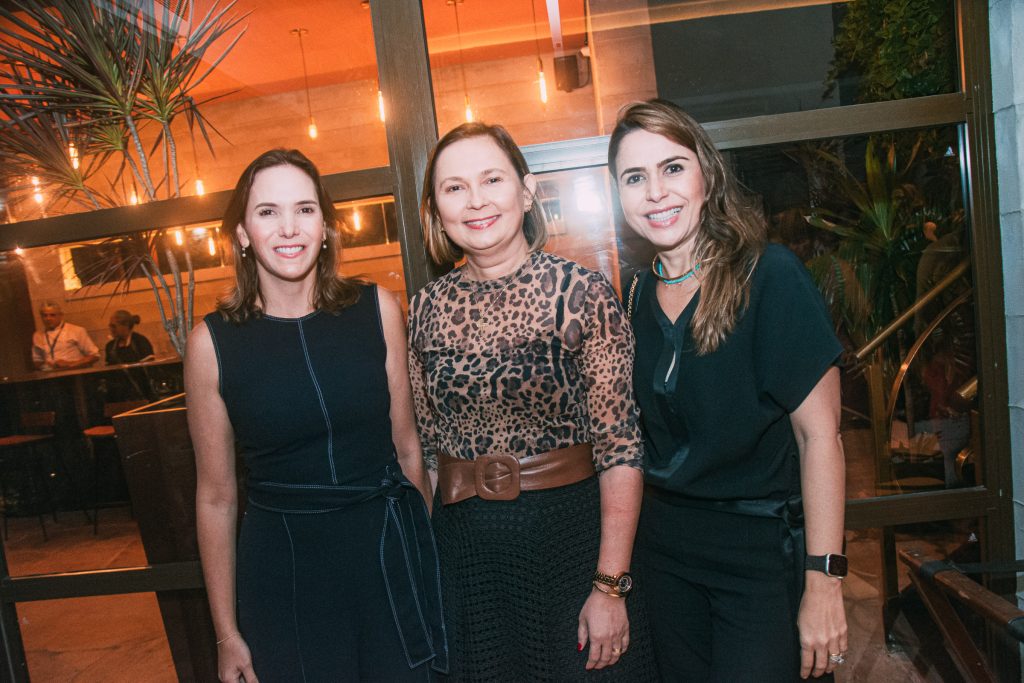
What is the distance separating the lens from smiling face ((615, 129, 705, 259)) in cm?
146

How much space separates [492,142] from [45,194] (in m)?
1.53

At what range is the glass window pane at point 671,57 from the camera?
1930 mm

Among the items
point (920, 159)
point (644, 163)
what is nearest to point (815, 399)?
point (644, 163)

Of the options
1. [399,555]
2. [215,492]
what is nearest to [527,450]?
[399,555]

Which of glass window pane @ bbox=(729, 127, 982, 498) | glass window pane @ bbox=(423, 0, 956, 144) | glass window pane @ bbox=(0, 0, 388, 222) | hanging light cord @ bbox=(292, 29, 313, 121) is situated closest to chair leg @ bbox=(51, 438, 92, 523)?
glass window pane @ bbox=(0, 0, 388, 222)

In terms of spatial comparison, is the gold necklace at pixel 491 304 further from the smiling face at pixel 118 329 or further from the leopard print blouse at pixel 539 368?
the smiling face at pixel 118 329

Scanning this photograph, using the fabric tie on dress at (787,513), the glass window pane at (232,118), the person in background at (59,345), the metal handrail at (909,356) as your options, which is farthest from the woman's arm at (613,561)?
the person in background at (59,345)

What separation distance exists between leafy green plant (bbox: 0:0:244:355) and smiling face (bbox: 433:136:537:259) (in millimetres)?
946

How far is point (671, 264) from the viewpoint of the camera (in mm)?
1529

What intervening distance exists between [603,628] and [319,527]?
670 mm

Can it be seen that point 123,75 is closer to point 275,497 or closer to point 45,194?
point 45,194

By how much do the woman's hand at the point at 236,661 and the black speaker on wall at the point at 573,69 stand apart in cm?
169

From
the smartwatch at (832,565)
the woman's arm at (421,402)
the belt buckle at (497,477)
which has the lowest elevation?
the smartwatch at (832,565)

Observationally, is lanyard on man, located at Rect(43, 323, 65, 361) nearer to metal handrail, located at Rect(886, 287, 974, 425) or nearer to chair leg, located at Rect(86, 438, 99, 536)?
chair leg, located at Rect(86, 438, 99, 536)
